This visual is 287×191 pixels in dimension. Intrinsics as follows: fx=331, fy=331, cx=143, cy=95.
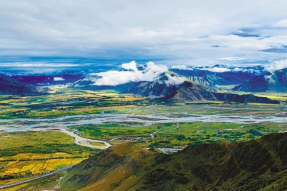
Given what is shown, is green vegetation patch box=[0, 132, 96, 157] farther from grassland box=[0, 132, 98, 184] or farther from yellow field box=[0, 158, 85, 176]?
yellow field box=[0, 158, 85, 176]

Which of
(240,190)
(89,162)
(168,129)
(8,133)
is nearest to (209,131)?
(168,129)

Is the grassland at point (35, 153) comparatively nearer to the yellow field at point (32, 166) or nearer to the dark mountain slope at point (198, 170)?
the yellow field at point (32, 166)

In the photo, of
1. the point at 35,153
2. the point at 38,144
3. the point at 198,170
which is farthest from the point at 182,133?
the point at 198,170

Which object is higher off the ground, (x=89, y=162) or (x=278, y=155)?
(x=278, y=155)

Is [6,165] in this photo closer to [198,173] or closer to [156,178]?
[156,178]

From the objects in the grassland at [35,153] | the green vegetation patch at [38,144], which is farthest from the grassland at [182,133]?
the grassland at [35,153]

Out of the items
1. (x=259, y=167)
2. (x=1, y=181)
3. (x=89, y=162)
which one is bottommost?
(x=1, y=181)
